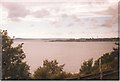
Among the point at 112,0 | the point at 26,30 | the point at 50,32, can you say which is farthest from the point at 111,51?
the point at 26,30

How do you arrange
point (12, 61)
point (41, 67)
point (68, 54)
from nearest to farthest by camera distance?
point (41, 67) < point (12, 61) < point (68, 54)

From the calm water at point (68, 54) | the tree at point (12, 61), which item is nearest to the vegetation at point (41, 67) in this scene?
the tree at point (12, 61)

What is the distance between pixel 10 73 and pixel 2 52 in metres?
0.66

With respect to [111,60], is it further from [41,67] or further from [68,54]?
[68,54]

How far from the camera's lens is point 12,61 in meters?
6.76

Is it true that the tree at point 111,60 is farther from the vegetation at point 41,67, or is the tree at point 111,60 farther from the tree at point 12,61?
the tree at point 12,61

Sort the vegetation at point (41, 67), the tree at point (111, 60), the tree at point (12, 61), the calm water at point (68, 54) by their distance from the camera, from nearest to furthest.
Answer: the tree at point (111, 60) → the vegetation at point (41, 67) → the tree at point (12, 61) → the calm water at point (68, 54)

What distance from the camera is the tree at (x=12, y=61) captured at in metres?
6.07

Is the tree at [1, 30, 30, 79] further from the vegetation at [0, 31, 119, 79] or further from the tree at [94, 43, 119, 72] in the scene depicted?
the tree at [94, 43, 119, 72]

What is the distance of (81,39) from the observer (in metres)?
5.73

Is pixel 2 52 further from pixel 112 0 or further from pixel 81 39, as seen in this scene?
pixel 112 0

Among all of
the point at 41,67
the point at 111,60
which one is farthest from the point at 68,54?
the point at 111,60

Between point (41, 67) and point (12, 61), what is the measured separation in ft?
3.69

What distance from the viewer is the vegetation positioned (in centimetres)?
445
